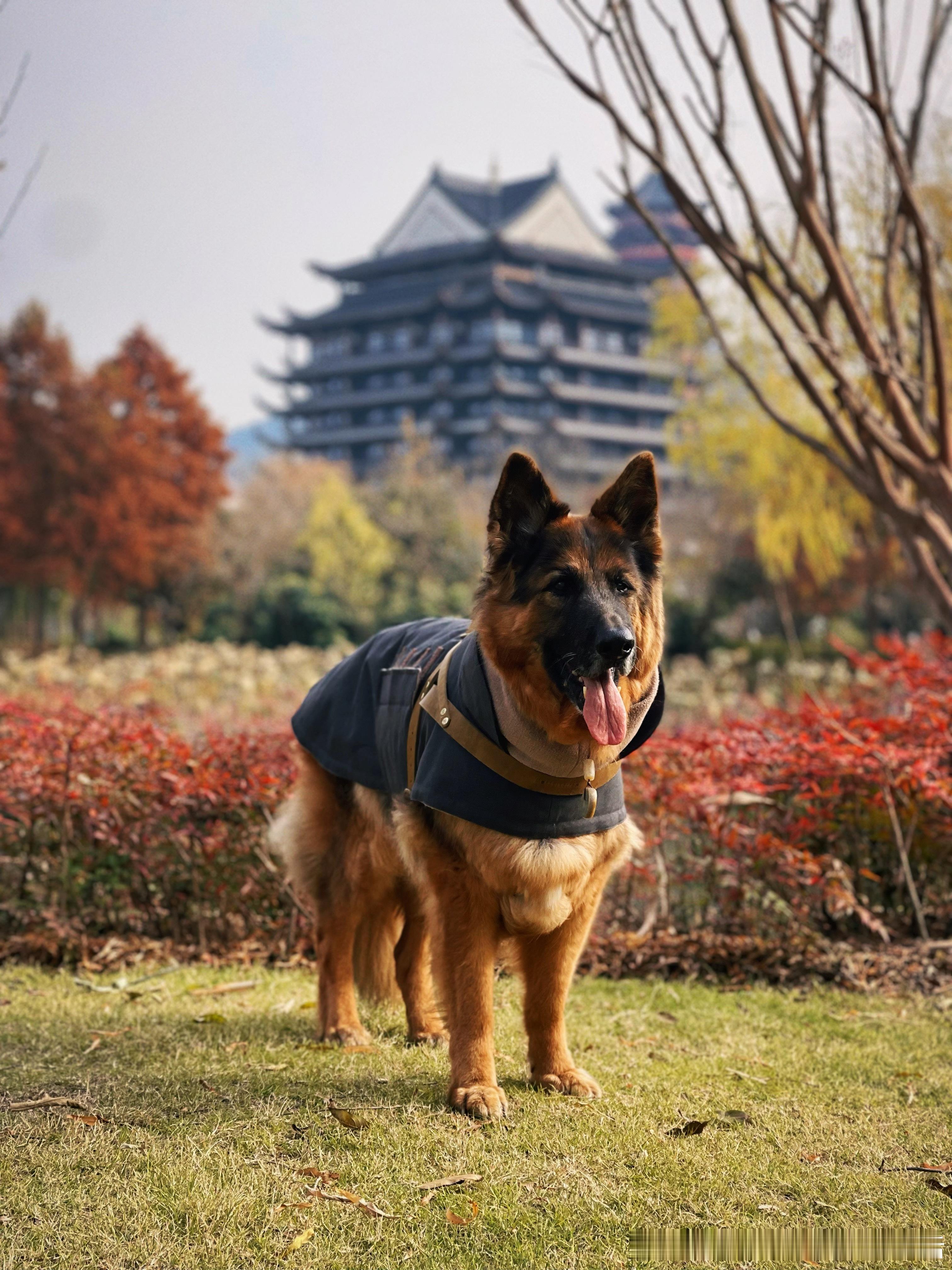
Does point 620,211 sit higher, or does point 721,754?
point 620,211

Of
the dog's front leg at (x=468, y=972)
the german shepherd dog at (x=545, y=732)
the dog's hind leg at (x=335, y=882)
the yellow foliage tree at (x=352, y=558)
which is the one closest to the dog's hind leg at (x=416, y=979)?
the dog's hind leg at (x=335, y=882)

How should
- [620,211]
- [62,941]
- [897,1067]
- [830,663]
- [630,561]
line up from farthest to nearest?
[620,211] < [830,663] < [62,941] < [897,1067] < [630,561]

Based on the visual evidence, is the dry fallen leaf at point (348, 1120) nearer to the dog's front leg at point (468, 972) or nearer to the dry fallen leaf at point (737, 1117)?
the dog's front leg at point (468, 972)

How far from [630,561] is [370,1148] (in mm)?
1789

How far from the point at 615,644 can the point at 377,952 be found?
1.80 metres

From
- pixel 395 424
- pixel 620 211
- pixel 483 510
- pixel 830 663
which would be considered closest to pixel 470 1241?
pixel 830 663

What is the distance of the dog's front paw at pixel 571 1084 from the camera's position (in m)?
3.67

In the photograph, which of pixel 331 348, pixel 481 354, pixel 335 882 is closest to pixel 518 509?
pixel 335 882

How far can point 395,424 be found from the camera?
215 ft

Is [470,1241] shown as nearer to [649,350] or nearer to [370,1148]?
[370,1148]

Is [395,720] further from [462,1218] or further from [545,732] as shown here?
[462,1218]

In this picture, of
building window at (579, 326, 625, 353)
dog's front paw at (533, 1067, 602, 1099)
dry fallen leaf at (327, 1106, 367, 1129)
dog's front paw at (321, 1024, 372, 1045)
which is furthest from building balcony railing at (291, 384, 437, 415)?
dry fallen leaf at (327, 1106, 367, 1129)

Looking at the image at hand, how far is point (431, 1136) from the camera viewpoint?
326cm

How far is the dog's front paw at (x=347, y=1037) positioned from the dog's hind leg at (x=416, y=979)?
0.19 meters
